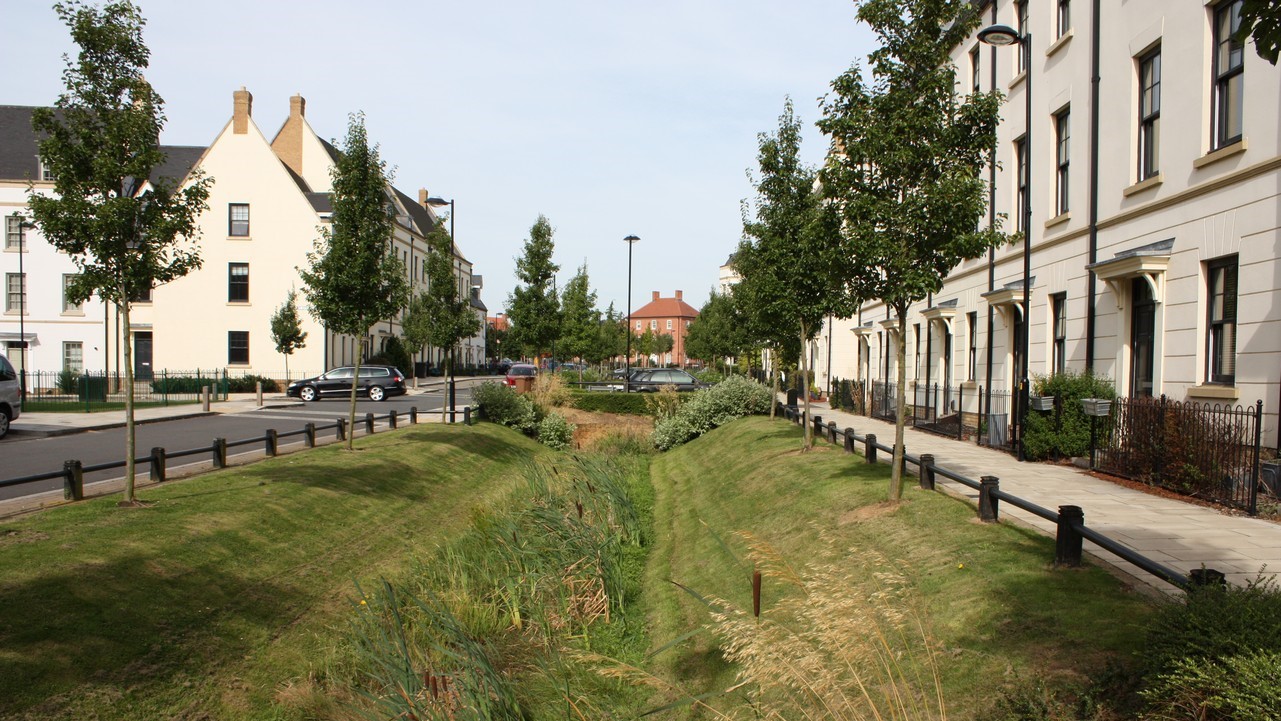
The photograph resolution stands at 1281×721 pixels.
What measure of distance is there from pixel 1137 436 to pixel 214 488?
13191 millimetres

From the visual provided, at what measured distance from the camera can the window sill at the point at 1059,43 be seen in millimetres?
15344

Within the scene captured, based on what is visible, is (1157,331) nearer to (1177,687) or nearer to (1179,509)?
(1179,509)

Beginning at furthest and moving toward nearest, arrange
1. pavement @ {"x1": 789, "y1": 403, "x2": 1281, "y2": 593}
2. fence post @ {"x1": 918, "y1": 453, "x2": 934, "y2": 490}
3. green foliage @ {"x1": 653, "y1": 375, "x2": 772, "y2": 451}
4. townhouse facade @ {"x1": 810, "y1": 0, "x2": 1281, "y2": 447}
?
green foliage @ {"x1": 653, "y1": 375, "x2": 772, "y2": 451}
townhouse facade @ {"x1": 810, "y1": 0, "x2": 1281, "y2": 447}
fence post @ {"x1": 918, "y1": 453, "x2": 934, "y2": 490}
pavement @ {"x1": 789, "y1": 403, "x2": 1281, "y2": 593}

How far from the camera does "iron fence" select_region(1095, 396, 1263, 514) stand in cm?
886

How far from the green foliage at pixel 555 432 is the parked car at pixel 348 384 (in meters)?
12.7

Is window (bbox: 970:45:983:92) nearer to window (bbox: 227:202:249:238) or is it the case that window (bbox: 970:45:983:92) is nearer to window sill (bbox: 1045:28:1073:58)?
window sill (bbox: 1045:28:1073:58)

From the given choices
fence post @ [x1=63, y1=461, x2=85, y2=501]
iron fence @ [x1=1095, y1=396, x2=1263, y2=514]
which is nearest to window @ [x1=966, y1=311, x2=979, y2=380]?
iron fence @ [x1=1095, y1=396, x2=1263, y2=514]

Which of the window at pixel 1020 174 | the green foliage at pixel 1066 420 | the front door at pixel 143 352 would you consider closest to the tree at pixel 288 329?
the front door at pixel 143 352

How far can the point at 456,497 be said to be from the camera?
16359mm

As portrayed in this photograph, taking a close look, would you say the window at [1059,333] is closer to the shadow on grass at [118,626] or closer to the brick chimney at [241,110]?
the shadow on grass at [118,626]


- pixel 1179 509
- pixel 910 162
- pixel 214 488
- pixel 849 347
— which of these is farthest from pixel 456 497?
pixel 849 347

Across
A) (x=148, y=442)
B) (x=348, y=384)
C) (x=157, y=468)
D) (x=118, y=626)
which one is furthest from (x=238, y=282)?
(x=118, y=626)

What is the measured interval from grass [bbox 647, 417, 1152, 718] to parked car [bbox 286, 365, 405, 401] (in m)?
24.2

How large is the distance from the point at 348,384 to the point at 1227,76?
3338 centimetres
